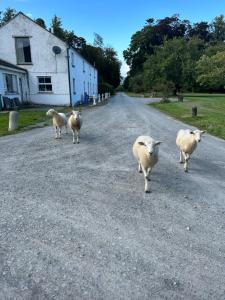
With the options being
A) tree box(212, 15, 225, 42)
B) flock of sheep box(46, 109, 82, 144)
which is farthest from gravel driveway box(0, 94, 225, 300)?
tree box(212, 15, 225, 42)

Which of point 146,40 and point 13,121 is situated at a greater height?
point 146,40

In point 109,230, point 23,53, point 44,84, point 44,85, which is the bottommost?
point 109,230

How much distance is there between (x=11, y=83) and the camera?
87.4 feet

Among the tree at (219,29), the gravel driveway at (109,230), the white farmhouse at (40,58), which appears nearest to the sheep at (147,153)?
the gravel driveway at (109,230)

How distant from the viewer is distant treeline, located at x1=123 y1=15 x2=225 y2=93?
42.4 m

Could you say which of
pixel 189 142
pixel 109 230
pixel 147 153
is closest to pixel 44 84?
pixel 189 142

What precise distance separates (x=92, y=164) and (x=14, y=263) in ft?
15.7

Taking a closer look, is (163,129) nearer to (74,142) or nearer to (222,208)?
(74,142)

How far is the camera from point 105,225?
4977mm

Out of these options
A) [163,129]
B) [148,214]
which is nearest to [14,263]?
[148,214]

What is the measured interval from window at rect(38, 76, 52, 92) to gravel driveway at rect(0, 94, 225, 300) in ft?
71.4

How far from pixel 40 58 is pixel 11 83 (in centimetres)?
432

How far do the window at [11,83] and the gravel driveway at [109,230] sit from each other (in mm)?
19111

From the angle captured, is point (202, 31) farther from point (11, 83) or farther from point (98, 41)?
point (11, 83)
